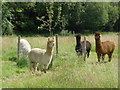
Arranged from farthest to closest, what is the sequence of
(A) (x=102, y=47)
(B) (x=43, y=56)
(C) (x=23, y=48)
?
(C) (x=23, y=48), (A) (x=102, y=47), (B) (x=43, y=56)

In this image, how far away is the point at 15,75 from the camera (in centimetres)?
830

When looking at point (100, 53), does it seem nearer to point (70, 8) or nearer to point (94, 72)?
point (94, 72)

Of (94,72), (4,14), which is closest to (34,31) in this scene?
(4,14)

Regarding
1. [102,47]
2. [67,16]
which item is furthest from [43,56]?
[67,16]

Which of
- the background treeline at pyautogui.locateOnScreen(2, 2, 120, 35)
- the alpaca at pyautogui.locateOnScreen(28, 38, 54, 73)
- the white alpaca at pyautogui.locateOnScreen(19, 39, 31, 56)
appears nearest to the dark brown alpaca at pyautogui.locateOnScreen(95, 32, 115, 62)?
the white alpaca at pyautogui.locateOnScreen(19, 39, 31, 56)

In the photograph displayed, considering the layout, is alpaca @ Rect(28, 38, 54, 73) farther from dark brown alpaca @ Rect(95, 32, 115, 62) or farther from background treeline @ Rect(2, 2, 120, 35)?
background treeline @ Rect(2, 2, 120, 35)

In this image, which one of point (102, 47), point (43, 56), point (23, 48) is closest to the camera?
point (43, 56)

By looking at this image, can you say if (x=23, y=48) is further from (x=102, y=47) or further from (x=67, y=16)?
(x=67, y=16)

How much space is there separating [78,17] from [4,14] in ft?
38.0

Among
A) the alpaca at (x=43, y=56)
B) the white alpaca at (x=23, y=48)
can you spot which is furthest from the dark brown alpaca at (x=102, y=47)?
the alpaca at (x=43, y=56)

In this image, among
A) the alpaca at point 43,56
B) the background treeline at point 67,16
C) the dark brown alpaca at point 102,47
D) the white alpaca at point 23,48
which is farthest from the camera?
the background treeline at point 67,16

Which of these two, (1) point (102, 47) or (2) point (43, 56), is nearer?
(2) point (43, 56)

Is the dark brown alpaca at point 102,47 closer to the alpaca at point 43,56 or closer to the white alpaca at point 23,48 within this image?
the white alpaca at point 23,48

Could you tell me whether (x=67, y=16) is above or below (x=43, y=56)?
above
